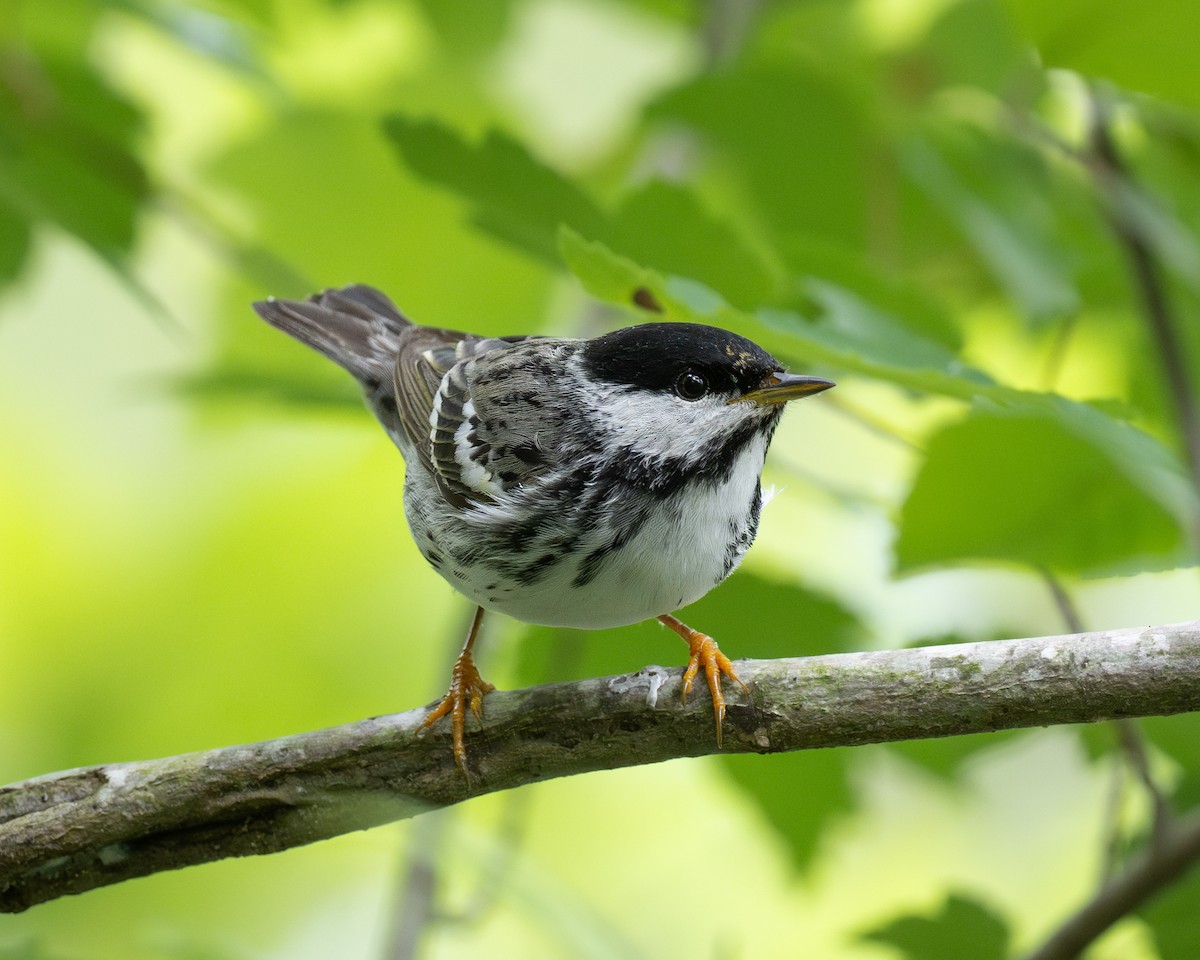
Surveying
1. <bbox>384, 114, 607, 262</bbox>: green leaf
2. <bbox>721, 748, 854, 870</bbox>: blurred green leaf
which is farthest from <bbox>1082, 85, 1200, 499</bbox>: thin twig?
<bbox>384, 114, 607, 262</bbox>: green leaf

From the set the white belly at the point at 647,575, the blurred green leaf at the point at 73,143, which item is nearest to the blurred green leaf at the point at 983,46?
the white belly at the point at 647,575

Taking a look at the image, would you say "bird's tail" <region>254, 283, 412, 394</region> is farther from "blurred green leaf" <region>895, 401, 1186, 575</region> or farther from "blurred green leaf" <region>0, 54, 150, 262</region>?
"blurred green leaf" <region>895, 401, 1186, 575</region>

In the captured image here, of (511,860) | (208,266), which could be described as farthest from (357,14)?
(511,860)

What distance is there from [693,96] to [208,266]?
322 cm

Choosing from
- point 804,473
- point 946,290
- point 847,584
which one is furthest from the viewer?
point 847,584

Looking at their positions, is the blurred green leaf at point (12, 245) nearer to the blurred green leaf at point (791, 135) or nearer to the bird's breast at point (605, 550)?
the bird's breast at point (605, 550)

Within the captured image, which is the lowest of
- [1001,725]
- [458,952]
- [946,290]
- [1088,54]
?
[458,952]

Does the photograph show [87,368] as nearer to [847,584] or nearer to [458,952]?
[458,952]

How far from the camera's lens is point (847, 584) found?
5543 millimetres

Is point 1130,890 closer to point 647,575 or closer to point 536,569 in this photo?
point 647,575

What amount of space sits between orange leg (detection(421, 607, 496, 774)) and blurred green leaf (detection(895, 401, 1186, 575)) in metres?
0.91

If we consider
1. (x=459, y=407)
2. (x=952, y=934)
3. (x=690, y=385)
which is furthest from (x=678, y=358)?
(x=952, y=934)

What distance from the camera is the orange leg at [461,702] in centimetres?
238

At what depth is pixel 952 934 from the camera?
107 inches
